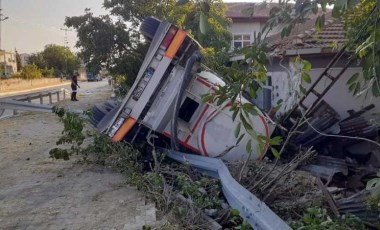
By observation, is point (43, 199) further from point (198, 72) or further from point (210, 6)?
point (210, 6)

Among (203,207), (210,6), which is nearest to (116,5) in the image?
(203,207)

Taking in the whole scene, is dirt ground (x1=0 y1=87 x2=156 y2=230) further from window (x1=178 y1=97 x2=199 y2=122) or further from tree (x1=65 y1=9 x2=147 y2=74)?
tree (x1=65 y1=9 x2=147 y2=74)

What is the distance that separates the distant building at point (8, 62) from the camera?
7427 cm

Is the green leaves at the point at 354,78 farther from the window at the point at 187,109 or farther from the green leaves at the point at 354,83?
the window at the point at 187,109

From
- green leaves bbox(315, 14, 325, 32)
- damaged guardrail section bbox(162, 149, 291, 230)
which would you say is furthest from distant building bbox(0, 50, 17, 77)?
green leaves bbox(315, 14, 325, 32)

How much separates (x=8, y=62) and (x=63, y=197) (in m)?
83.4

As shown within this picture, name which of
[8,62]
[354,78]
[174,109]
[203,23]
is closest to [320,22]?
[354,78]

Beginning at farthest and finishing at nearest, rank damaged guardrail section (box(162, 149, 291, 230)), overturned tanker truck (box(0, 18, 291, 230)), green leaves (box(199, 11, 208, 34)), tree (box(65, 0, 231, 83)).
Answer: tree (box(65, 0, 231, 83)), overturned tanker truck (box(0, 18, 291, 230)), damaged guardrail section (box(162, 149, 291, 230)), green leaves (box(199, 11, 208, 34))

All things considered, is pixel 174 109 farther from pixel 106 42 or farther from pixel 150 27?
pixel 106 42

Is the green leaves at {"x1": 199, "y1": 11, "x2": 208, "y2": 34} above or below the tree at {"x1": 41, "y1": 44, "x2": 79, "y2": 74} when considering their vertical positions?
above

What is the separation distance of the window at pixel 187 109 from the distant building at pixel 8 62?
2879 inches

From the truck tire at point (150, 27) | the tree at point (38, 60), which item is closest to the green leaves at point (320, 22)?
the truck tire at point (150, 27)

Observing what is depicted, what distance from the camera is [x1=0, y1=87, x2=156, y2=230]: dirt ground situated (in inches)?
196

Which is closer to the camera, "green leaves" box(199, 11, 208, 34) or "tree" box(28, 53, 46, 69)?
"green leaves" box(199, 11, 208, 34)
